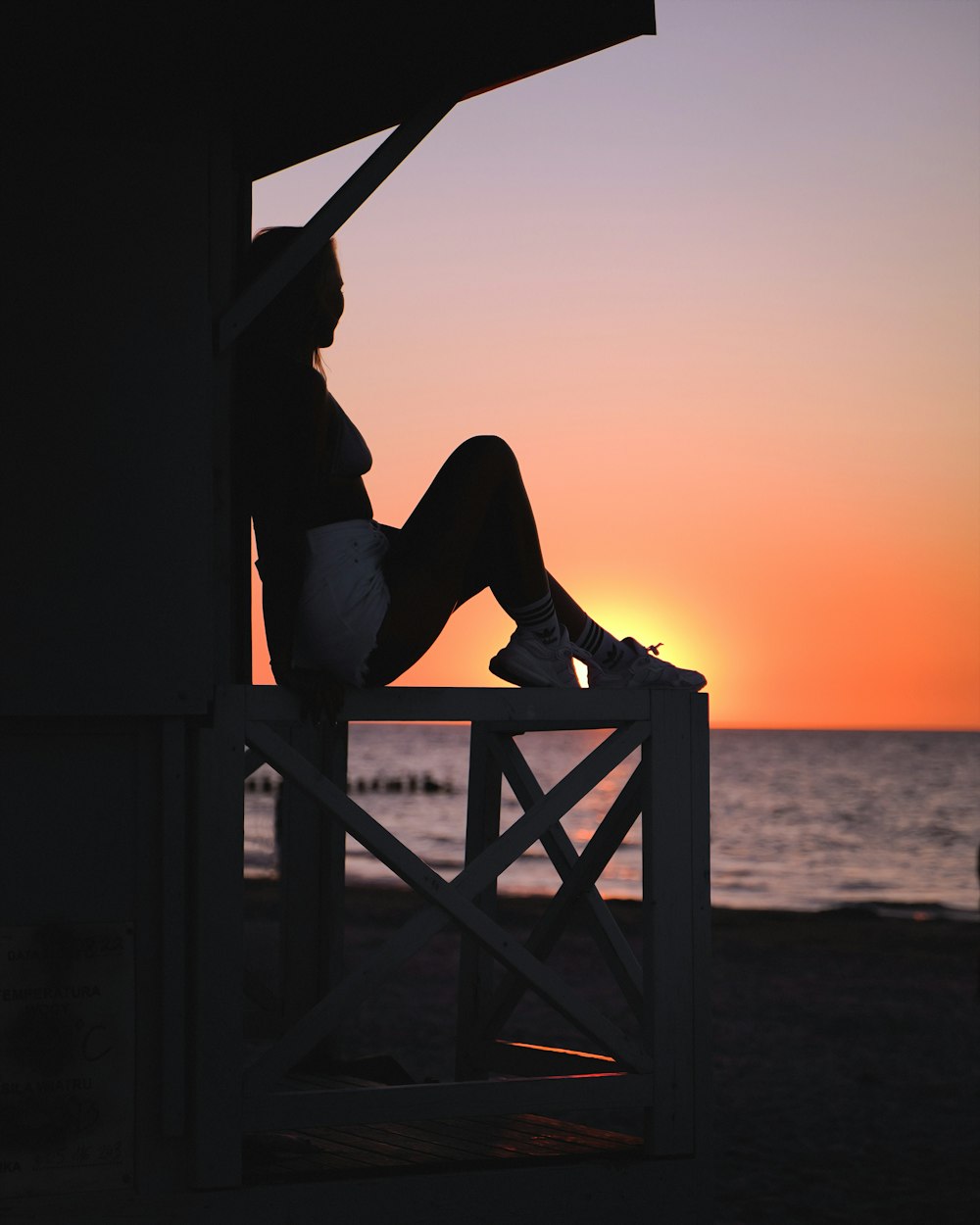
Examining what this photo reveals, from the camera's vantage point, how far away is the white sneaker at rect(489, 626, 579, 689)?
5.38 meters

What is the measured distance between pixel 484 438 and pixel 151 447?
1.19 meters

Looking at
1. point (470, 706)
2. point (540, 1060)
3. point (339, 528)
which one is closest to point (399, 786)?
point (540, 1060)

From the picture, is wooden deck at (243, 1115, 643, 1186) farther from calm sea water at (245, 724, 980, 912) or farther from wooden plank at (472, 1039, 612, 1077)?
calm sea water at (245, 724, 980, 912)

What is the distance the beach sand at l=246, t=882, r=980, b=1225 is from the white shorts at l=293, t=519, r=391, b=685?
307cm

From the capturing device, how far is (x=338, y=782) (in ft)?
22.4

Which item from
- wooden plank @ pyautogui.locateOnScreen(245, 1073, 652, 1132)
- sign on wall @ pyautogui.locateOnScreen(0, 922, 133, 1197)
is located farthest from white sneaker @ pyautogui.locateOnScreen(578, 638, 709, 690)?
sign on wall @ pyautogui.locateOnScreen(0, 922, 133, 1197)

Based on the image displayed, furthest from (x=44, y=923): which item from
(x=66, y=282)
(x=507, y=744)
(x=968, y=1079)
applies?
(x=968, y=1079)

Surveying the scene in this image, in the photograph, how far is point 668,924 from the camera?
17.6 ft

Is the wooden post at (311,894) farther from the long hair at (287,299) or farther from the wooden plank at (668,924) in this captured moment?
the long hair at (287,299)

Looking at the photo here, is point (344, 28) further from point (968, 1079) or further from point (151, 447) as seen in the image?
point (968, 1079)

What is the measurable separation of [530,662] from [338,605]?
0.79 meters

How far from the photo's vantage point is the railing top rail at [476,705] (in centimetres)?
494

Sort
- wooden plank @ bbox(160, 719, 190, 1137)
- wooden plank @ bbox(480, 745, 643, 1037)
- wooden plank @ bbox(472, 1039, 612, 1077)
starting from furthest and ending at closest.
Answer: wooden plank @ bbox(472, 1039, 612, 1077), wooden plank @ bbox(480, 745, 643, 1037), wooden plank @ bbox(160, 719, 190, 1137)

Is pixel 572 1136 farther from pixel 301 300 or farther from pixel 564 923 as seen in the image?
pixel 301 300
